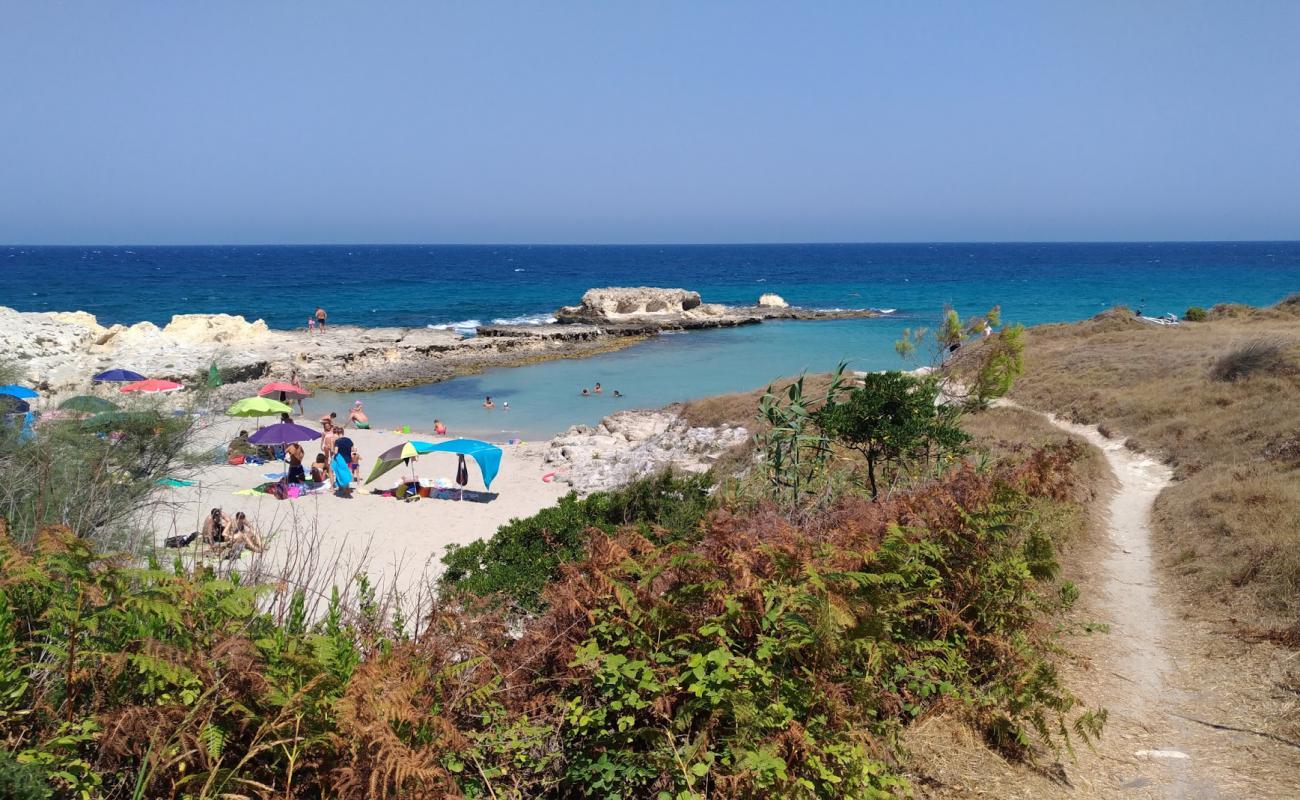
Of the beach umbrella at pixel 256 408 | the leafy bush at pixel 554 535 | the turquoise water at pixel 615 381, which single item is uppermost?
the leafy bush at pixel 554 535

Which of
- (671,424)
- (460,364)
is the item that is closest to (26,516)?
(671,424)

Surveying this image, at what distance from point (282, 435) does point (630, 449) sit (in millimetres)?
9697

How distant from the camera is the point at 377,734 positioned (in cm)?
250

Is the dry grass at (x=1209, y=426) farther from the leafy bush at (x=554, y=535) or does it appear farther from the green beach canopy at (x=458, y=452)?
the green beach canopy at (x=458, y=452)

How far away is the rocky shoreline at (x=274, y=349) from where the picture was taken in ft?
106

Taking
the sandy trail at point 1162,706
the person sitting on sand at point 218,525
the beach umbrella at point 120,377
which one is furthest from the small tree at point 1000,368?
the beach umbrella at point 120,377

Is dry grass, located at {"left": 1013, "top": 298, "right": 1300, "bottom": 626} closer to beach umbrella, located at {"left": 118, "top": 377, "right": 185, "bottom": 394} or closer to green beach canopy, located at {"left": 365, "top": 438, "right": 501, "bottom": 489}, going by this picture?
Result: green beach canopy, located at {"left": 365, "top": 438, "right": 501, "bottom": 489}

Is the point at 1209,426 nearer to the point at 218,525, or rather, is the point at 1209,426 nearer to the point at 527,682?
the point at 527,682

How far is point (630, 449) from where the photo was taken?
23.0 metres

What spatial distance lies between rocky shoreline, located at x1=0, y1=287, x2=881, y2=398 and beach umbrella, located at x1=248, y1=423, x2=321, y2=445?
426 inches

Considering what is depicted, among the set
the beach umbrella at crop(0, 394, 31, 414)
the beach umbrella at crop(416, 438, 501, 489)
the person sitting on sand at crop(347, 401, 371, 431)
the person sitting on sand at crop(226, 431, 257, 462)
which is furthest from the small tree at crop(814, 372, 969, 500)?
the person sitting on sand at crop(347, 401, 371, 431)

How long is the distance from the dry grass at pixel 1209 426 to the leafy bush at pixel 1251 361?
6 centimetres

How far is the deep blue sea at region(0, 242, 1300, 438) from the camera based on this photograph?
33062 mm

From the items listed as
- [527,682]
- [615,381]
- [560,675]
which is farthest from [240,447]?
[615,381]
